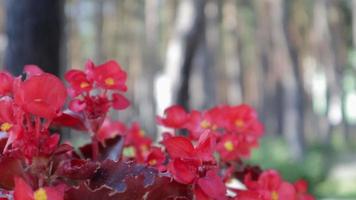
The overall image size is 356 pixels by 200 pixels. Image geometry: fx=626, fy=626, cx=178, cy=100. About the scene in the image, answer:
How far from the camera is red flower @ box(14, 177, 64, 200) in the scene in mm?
737

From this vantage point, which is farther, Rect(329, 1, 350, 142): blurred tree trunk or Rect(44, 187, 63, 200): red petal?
Rect(329, 1, 350, 142): blurred tree trunk

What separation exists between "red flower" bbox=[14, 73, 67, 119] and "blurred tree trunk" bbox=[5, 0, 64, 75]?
1325 mm

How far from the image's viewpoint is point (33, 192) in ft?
2.46

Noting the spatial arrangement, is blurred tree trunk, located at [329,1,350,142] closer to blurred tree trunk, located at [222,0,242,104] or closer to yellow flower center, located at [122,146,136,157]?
blurred tree trunk, located at [222,0,242,104]

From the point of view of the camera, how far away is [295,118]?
11.1 m

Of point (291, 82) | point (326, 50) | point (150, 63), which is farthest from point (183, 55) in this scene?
point (150, 63)

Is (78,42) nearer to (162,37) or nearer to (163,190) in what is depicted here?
(162,37)

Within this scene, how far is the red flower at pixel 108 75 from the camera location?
1.05 meters

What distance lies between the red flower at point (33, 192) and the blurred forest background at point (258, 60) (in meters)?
3.18

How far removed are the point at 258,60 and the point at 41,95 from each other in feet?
93.3

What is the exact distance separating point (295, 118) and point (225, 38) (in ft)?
51.3

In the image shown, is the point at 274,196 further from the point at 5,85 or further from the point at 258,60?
the point at 258,60

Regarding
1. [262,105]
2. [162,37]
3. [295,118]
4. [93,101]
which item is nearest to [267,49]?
[162,37]

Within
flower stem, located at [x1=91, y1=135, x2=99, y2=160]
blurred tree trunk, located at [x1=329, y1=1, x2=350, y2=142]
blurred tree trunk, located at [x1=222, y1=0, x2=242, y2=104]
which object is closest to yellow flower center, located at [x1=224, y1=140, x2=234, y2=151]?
flower stem, located at [x1=91, y1=135, x2=99, y2=160]
